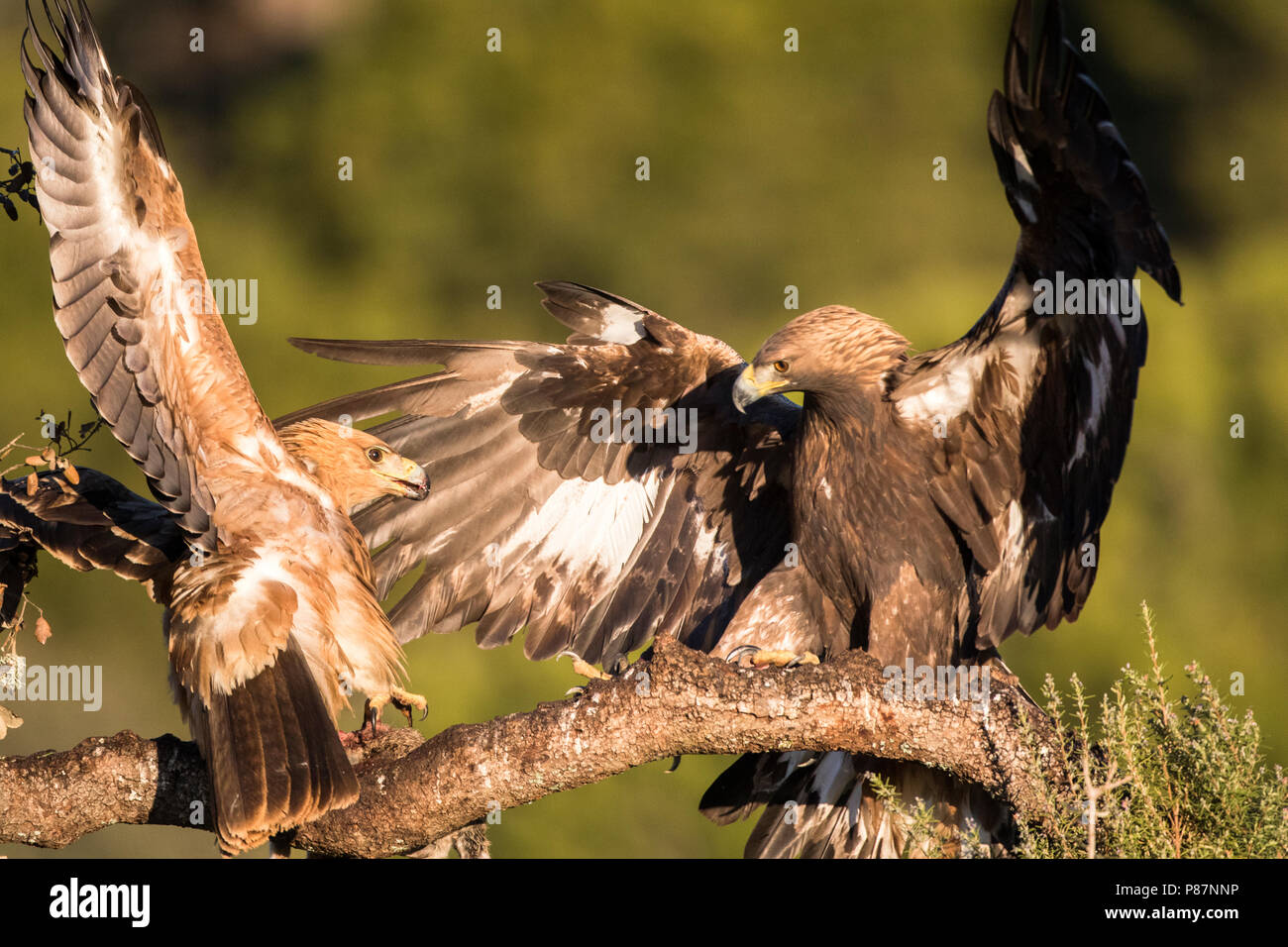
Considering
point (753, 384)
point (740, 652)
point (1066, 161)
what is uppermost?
point (1066, 161)

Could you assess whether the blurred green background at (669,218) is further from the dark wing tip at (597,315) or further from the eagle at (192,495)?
the eagle at (192,495)

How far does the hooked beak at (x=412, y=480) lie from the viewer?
14.4ft

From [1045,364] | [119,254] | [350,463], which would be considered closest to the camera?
[119,254]

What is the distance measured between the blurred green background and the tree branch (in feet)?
20.2

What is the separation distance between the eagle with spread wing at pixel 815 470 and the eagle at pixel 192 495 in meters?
0.75

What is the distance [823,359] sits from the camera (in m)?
4.39

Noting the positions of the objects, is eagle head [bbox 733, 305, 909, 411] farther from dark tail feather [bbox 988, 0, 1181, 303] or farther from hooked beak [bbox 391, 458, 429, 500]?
hooked beak [bbox 391, 458, 429, 500]

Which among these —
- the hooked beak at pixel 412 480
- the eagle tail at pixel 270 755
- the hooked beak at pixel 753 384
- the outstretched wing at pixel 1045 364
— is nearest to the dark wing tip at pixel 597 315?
the hooked beak at pixel 753 384

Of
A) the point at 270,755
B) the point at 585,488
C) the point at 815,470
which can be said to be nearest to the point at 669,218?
the point at 585,488

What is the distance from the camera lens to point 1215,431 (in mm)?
9828

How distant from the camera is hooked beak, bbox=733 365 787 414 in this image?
4.37 metres

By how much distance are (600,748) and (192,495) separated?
1286 millimetres

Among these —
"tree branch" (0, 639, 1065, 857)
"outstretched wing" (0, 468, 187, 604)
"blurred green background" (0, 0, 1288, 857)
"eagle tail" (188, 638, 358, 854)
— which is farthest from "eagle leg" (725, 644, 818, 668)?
"blurred green background" (0, 0, 1288, 857)

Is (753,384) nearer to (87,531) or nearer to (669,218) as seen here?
(87,531)
